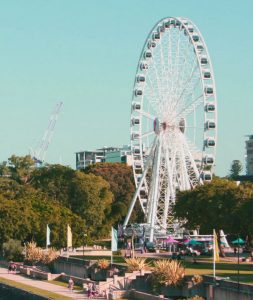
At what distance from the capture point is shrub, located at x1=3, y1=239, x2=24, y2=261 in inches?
3868

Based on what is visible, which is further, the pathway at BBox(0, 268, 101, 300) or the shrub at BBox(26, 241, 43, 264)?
the shrub at BBox(26, 241, 43, 264)

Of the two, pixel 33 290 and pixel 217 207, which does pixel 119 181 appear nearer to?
pixel 217 207

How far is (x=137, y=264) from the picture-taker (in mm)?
69938

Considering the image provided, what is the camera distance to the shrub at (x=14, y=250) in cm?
9825

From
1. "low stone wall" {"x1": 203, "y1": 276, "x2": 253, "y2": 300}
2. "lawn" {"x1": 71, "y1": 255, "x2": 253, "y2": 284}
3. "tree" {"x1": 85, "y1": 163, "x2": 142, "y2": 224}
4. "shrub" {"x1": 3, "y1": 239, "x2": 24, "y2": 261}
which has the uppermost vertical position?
"tree" {"x1": 85, "y1": 163, "x2": 142, "y2": 224}

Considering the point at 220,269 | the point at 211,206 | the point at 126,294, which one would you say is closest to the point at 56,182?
the point at 211,206

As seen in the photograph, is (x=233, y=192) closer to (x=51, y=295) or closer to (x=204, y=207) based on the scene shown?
(x=204, y=207)

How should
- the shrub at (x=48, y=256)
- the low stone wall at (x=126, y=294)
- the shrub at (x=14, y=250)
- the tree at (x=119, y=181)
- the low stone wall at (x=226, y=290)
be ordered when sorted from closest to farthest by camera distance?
the low stone wall at (x=226, y=290), the low stone wall at (x=126, y=294), the shrub at (x=48, y=256), the shrub at (x=14, y=250), the tree at (x=119, y=181)

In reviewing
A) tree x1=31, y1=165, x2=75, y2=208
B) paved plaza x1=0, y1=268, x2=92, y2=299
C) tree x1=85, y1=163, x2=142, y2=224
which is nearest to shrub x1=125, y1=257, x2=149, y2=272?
paved plaza x1=0, y1=268, x2=92, y2=299

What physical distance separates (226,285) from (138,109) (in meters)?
56.2

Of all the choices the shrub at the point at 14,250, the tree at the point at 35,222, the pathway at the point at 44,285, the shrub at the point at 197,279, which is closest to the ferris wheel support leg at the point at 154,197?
the tree at the point at 35,222

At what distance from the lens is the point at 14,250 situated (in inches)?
3868

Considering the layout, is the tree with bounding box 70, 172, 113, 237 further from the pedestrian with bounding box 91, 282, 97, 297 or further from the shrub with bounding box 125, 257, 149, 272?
the pedestrian with bounding box 91, 282, 97, 297

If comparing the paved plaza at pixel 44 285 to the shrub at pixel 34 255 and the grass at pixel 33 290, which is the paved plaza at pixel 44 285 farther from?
the shrub at pixel 34 255
